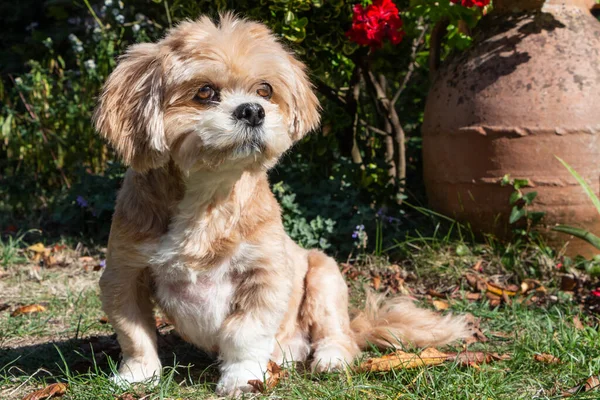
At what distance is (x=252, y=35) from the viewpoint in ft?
8.51

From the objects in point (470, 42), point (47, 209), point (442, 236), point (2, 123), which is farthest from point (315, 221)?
point (2, 123)

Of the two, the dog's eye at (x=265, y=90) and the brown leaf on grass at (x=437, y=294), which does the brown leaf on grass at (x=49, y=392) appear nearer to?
the dog's eye at (x=265, y=90)

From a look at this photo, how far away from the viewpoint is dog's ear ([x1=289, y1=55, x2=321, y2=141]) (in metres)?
A: 2.76

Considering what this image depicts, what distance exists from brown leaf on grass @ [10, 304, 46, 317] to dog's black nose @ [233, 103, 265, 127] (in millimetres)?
1958

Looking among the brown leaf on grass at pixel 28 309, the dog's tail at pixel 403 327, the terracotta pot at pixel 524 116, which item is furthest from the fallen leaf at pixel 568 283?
the brown leaf on grass at pixel 28 309

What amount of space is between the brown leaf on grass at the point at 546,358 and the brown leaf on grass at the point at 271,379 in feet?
3.33

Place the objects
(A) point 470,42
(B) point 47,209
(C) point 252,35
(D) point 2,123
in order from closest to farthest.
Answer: (C) point 252,35 → (A) point 470,42 → (B) point 47,209 → (D) point 2,123

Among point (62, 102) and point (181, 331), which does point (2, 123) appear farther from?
point (181, 331)

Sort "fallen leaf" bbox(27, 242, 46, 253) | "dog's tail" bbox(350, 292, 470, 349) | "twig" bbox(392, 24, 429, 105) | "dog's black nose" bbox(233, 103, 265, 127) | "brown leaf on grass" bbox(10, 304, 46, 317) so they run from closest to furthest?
"dog's black nose" bbox(233, 103, 265, 127)
"dog's tail" bbox(350, 292, 470, 349)
"brown leaf on grass" bbox(10, 304, 46, 317)
"fallen leaf" bbox(27, 242, 46, 253)
"twig" bbox(392, 24, 429, 105)

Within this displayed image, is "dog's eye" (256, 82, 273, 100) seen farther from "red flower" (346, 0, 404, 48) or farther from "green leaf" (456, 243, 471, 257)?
"green leaf" (456, 243, 471, 257)

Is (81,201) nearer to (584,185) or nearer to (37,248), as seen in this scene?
(37,248)

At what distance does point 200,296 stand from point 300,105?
33.5 inches

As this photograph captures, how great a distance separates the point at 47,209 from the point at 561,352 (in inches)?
172

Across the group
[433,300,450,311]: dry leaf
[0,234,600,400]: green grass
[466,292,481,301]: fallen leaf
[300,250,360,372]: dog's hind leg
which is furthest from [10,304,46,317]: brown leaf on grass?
[466,292,481,301]: fallen leaf
